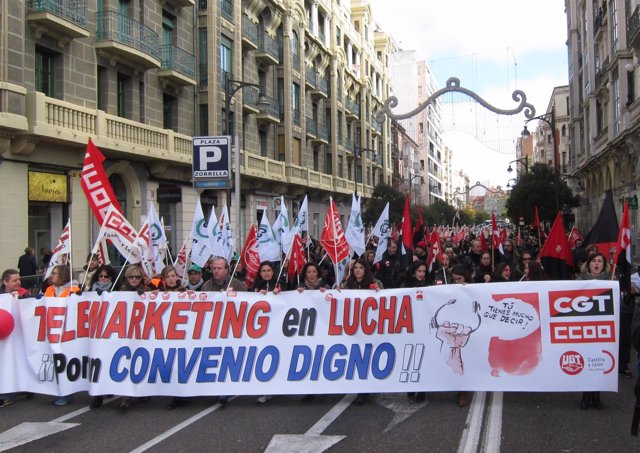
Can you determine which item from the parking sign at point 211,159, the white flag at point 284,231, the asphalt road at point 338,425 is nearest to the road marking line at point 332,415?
the asphalt road at point 338,425

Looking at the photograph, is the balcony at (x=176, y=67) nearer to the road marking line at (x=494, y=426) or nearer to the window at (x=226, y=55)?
the window at (x=226, y=55)

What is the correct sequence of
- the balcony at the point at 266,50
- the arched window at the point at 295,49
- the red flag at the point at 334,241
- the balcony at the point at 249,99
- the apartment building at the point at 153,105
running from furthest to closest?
the arched window at the point at 295,49, the balcony at the point at 266,50, the balcony at the point at 249,99, the apartment building at the point at 153,105, the red flag at the point at 334,241

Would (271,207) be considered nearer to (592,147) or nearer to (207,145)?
(207,145)

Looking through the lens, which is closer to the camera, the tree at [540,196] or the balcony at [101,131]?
the balcony at [101,131]

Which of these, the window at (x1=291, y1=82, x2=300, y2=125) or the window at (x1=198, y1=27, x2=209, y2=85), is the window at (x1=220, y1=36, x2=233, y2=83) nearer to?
the window at (x1=198, y1=27, x2=209, y2=85)

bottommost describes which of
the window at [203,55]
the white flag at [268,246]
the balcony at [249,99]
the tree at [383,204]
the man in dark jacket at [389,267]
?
the man in dark jacket at [389,267]

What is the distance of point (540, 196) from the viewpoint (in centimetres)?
3503

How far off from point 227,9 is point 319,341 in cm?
2364

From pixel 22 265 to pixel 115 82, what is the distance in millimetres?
7620

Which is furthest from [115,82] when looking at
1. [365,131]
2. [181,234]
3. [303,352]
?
[365,131]

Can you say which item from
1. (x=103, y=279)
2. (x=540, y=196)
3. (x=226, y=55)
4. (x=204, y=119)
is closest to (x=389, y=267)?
(x=103, y=279)

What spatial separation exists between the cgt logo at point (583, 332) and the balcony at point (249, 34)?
25.2 m

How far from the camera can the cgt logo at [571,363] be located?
6047 mm

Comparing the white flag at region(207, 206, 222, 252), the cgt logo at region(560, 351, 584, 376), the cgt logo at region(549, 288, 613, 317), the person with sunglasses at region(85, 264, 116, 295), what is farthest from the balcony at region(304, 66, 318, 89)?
the cgt logo at region(560, 351, 584, 376)
